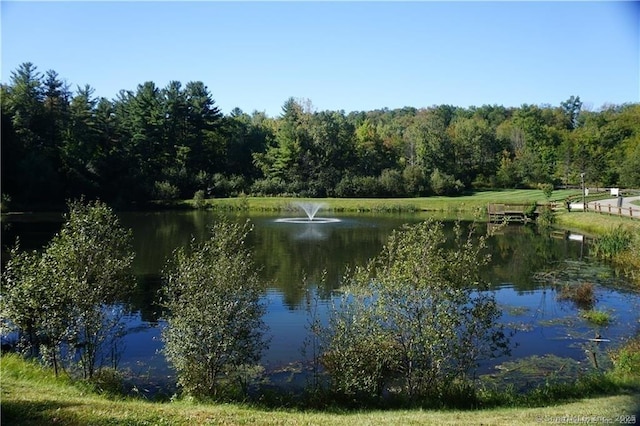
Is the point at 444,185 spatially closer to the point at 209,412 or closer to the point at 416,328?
the point at 416,328

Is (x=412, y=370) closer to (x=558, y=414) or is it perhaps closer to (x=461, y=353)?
(x=461, y=353)

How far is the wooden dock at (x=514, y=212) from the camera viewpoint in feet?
174

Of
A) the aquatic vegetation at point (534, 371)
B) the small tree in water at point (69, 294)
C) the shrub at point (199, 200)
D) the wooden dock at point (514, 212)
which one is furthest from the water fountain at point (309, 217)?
the small tree in water at point (69, 294)

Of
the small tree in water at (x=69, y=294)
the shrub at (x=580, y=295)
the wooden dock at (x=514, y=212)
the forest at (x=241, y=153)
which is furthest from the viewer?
the forest at (x=241, y=153)

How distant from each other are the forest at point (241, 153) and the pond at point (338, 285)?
51.5ft

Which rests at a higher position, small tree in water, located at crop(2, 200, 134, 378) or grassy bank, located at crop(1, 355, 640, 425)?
small tree in water, located at crop(2, 200, 134, 378)

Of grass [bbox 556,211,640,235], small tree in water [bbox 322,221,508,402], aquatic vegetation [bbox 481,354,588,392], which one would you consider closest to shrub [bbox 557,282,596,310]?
aquatic vegetation [bbox 481,354,588,392]

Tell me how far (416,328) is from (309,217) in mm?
44820

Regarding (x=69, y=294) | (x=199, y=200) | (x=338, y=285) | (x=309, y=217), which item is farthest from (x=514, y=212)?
(x=69, y=294)

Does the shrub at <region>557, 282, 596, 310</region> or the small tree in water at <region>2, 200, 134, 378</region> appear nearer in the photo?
the small tree in water at <region>2, 200, 134, 378</region>

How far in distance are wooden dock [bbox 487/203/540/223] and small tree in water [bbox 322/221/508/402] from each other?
42.3 metres

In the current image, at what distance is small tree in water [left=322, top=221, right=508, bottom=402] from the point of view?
38.2 feet

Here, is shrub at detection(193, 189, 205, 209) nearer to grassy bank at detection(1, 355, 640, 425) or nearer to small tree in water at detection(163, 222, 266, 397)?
small tree in water at detection(163, 222, 266, 397)

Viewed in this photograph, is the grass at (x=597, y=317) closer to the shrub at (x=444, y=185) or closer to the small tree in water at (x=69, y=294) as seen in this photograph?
the small tree in water at (x=69, y=294)
